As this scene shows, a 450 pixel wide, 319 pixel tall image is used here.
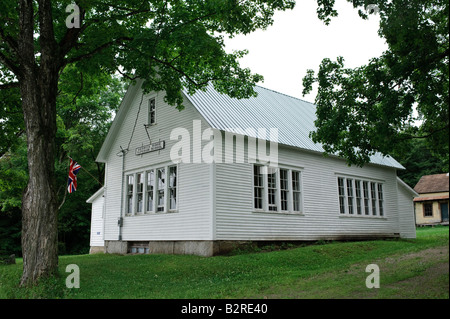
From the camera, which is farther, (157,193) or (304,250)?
(157,193)

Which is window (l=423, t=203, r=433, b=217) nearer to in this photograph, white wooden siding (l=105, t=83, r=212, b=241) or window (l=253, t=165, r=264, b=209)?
window (l=253, t=165, r=264, b=209)

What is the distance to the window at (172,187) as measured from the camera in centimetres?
1761

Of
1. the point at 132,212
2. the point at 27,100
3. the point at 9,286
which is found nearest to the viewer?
the point at 9,286

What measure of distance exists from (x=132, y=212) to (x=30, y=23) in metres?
10.7

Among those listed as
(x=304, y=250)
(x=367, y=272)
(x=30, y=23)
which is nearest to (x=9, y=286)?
(x=30, y=23)

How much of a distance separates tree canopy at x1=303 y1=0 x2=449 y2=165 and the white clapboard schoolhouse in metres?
5.38

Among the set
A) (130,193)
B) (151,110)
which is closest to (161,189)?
(130,193)

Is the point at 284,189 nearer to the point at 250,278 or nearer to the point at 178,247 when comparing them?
the point at 178,247

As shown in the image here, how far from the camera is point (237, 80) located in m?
14.8

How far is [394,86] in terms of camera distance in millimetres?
10461

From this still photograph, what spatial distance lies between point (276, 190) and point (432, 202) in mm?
33977

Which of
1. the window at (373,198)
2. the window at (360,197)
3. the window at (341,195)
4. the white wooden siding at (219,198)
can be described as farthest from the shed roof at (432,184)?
the window at (341,195)

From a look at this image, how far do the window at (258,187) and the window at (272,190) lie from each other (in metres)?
0.45
